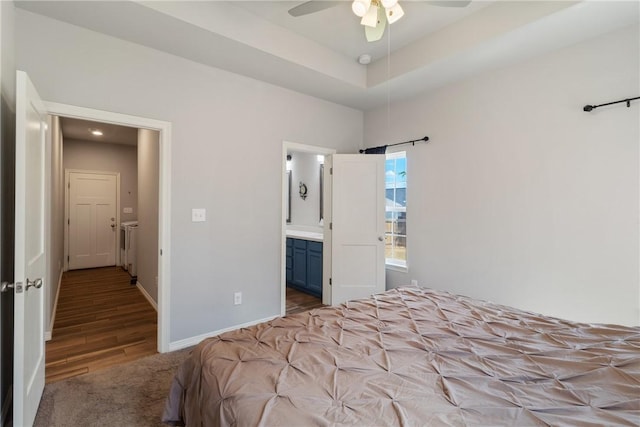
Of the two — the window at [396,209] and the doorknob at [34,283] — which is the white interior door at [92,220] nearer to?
the doorknob at [34,283]

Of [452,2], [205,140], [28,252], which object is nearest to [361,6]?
[452,2]

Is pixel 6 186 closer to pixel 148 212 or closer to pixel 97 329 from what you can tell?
pixel 97 329

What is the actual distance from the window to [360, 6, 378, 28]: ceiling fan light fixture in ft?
6.53

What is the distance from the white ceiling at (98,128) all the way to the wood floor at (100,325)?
2.57 metres

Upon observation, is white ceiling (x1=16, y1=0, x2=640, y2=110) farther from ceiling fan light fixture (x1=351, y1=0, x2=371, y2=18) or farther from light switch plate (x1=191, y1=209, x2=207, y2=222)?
light switch plate (x1=191, y1=209, x2=207, y2=222)

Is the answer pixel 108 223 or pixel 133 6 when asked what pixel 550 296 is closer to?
pixel 133 6

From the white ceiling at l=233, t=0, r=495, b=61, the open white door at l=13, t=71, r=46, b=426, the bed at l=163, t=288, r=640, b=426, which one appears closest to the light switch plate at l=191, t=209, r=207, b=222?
the open white door at l=13, t=71, r=46, b=426

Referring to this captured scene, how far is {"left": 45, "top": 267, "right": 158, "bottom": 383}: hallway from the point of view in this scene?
2.50m

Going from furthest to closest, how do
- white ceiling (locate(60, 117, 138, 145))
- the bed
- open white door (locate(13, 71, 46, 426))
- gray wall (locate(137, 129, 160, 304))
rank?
white ceiling (locate(60, 117, 138, 145)) < gray wall (locate(137, 129, 160, 304)) < open white door (locate(13, 71, 46, 426)) < the bed

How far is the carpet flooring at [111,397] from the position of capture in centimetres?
181

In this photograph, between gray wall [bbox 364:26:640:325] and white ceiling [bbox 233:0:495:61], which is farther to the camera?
white ceiling [bbox 233:0:495:61]

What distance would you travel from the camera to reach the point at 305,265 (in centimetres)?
448

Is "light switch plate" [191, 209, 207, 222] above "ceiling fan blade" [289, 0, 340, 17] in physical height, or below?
below

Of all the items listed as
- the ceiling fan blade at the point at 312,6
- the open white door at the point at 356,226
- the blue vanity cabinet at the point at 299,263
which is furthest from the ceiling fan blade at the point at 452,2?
the blue vanity cabinet at the point at 299,263
